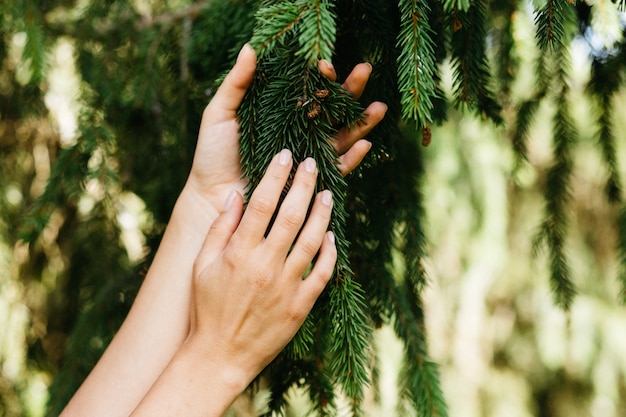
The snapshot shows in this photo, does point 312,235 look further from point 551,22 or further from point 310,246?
point 551,22

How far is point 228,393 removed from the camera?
2.29 feet

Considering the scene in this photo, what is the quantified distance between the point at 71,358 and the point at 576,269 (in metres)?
2.53

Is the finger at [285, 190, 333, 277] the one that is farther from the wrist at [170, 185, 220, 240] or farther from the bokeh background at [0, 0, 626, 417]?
the bokeh background at [0, 0, 626, 417]

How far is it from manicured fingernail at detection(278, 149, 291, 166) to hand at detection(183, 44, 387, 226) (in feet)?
0.30

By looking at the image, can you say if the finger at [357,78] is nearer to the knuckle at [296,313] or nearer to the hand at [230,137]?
the hand at [230,137]

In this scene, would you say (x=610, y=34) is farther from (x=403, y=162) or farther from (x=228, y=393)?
(x=228, y=393)

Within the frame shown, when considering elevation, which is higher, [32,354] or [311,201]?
[311,201]

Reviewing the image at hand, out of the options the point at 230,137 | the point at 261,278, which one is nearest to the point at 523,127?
the point at 230,137

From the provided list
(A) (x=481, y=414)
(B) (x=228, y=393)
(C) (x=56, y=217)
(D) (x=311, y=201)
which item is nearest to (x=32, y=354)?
(C) (x=56, y=217)

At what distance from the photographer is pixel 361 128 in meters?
0.75

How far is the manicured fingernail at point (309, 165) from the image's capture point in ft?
2.15

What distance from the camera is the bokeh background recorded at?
1482 mm

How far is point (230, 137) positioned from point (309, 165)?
222mm

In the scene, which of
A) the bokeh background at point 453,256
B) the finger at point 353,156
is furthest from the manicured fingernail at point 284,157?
the bokeh background at point 453,256
